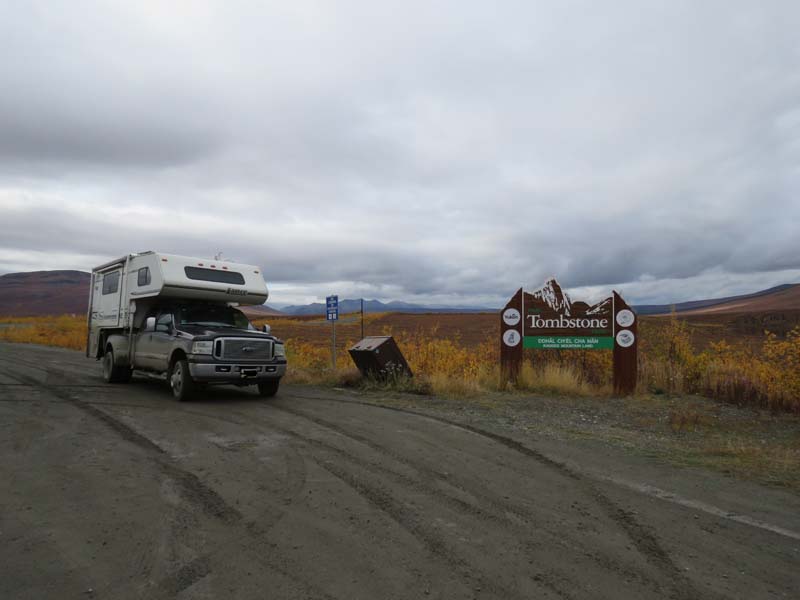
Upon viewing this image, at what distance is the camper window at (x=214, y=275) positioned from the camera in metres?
12.9

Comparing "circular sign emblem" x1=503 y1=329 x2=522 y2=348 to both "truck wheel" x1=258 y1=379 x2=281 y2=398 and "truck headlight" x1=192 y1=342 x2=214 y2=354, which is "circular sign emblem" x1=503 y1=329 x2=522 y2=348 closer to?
"truck wheel" x1=258 y1=379 x2=281 y2=398

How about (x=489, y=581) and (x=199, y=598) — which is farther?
(x=489, y=581)

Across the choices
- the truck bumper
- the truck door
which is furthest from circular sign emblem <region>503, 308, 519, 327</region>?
the truck door

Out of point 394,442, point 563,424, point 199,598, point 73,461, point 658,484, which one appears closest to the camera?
point 199,598

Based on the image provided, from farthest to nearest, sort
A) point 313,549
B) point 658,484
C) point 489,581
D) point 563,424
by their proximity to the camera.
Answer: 1. point 563,424
2. point 658,484
3. point 313,549
4. point 489,581

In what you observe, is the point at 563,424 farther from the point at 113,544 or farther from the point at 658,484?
the point at 113,544

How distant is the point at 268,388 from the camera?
40.1 ft

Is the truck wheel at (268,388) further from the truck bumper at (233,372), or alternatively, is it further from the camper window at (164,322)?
the camper window at (164,322)

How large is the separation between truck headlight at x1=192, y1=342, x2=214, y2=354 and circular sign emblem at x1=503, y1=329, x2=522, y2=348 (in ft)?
23.4

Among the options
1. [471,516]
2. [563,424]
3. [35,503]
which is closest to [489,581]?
[471,516]

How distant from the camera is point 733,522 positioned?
5.03 metres

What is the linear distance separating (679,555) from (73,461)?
20.5 ft

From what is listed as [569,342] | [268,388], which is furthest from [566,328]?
[268,388]

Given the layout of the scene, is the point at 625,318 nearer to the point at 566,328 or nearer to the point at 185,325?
the point at 566,328
